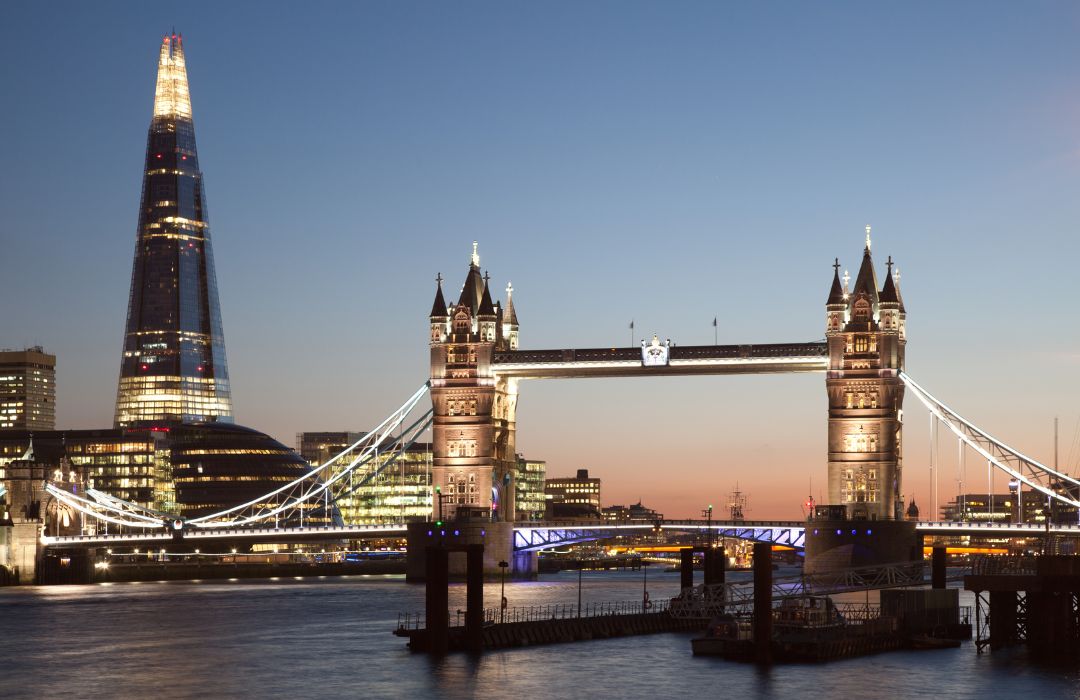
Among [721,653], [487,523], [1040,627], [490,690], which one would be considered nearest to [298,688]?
[490,690]

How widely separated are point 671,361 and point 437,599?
6769 cm

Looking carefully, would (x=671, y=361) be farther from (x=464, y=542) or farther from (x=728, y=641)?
(x=728, y=641)

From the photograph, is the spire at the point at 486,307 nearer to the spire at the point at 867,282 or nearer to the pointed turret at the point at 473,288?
the pointed turret at the point at 473,288

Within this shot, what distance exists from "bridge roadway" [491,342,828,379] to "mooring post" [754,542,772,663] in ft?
204

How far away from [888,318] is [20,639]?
73.3 meters

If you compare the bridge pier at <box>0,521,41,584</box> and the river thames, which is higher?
the bridge pier at <box>0,521,41,584</box>

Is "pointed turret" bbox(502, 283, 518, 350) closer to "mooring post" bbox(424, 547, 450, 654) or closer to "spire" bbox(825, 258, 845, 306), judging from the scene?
"spire" bbox(825, 258, 845, 306)

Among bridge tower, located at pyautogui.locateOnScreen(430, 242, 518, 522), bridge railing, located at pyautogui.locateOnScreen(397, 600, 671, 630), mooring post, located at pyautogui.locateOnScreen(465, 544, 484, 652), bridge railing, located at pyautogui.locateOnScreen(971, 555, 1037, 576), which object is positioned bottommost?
bridge railing, located at pyautogui.locateOnScreen(397, 600, 671, 630)

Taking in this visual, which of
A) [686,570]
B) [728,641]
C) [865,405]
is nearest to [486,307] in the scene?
[865,405]

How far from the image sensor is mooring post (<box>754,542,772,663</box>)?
7494 centimetres

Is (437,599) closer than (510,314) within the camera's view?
Yes

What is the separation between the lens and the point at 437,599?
256 feet

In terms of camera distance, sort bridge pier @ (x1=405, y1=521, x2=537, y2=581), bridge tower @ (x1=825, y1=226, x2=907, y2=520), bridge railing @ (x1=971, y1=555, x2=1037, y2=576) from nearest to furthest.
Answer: bridge railing @ (x1=971, y1=555, x2=1037, y2=576), bridge tower @ (x1=825, y1=226, x2=907, y2=520), bridge pier @ (x1=405, y1=521, x2=537, y2=581)

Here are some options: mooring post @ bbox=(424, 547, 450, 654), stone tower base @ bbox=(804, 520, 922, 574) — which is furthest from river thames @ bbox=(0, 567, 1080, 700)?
stone tower base @ bbox=(804, 520, 922, 574)
